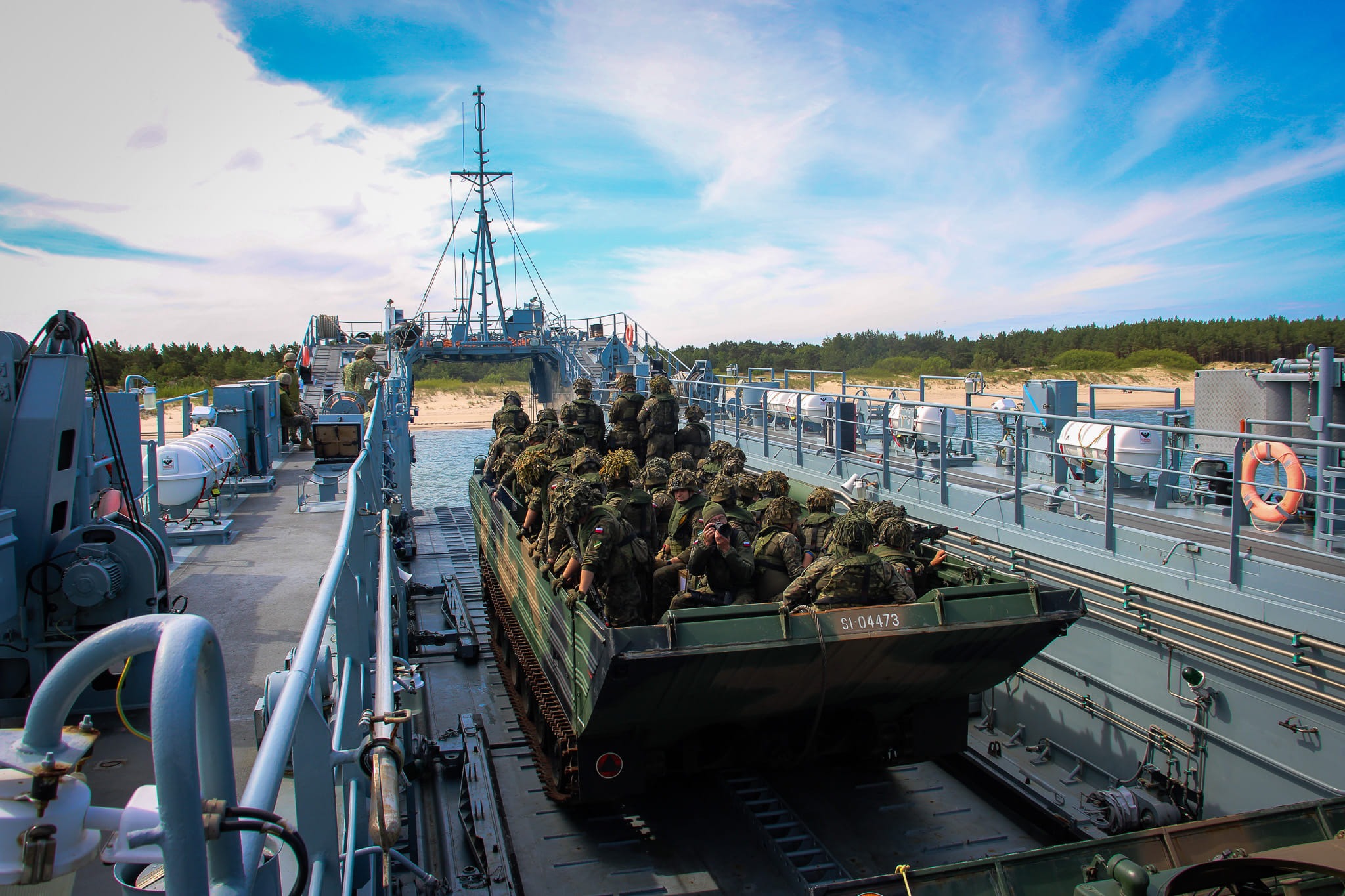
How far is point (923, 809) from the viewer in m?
6.64

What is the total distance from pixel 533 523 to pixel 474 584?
18.3 feet

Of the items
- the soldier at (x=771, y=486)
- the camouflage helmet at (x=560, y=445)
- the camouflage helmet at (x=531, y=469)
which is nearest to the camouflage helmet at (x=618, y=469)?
the camouflage helmet at (x=531, y=469)

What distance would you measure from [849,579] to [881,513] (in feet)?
4.05

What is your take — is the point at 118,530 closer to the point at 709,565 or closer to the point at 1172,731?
the point at 709,565

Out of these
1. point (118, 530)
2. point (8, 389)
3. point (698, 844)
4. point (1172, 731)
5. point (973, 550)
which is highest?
point (8, 389)

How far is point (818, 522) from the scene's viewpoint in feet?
21.9

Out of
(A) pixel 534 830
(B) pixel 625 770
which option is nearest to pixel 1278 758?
(B) pixel 625 770

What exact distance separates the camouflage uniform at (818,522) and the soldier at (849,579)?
0.83 meters

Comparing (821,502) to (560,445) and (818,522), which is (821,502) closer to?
(818,522)

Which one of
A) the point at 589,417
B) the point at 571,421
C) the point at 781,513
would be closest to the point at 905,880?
the point at 781,513

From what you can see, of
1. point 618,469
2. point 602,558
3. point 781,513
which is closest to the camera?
point 602,558

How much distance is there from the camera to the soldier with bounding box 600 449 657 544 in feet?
23.0

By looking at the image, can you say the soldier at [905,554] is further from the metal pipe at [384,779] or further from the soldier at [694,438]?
the soldier at [694,438]

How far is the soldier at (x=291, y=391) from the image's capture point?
1869 cm
